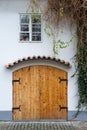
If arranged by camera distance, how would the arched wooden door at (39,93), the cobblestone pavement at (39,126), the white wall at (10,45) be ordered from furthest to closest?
the arched wooden door at (39,93), the white wall at (10,45), the cobblestone pavement at (39,126)

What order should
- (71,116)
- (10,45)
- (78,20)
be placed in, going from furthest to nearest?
(71,116), (10,45), (78,20)

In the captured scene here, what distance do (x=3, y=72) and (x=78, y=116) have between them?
379 cm

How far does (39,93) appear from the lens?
708 inches

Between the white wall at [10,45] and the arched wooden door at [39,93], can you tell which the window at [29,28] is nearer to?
the white wall at [10,45]

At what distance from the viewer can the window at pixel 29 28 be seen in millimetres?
17922

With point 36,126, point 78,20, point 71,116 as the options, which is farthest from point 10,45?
point 71,116

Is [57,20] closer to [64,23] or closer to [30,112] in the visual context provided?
[64,23]

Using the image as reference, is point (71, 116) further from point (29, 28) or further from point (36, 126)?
point (29, 28)

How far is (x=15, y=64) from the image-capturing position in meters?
17.8

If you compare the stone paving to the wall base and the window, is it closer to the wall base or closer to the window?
the wall base

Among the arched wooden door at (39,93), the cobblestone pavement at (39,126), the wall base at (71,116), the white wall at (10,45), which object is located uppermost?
the white wall at (10,45)

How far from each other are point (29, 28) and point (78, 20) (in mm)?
2177

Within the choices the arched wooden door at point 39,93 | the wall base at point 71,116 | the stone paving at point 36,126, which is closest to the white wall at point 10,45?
the wall base at point 71,116

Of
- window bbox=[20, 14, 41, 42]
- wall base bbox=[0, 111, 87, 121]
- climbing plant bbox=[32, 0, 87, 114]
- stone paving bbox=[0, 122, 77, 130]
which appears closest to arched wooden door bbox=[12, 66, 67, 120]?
wall base bbox=[0, 111, 87, 121]
